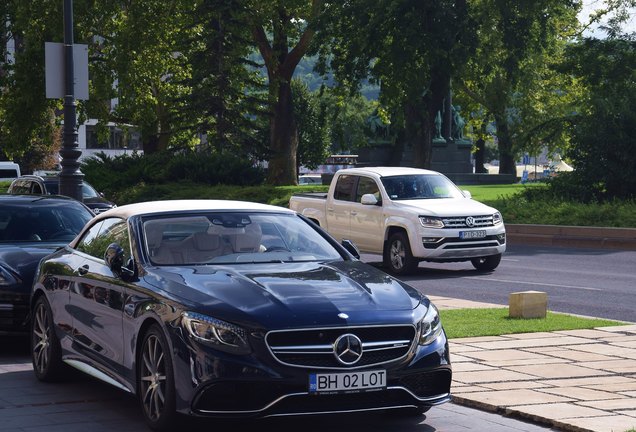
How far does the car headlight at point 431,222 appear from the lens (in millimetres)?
20188

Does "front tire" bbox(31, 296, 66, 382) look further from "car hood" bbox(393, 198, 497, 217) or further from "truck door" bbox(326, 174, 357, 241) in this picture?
"truck door" bbox(326, 174, 357, 241)

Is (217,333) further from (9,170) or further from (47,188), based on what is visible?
(9,170)

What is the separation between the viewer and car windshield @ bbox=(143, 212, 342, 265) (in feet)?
28.1

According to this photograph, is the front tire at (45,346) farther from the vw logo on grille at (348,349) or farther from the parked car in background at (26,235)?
the vw logo on grille at (348,349)

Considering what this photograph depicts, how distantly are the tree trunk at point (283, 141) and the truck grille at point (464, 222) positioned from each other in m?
32.4

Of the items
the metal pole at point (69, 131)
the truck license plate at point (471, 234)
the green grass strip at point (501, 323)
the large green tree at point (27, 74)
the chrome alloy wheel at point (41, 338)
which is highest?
the large green tree at point (27, 74)

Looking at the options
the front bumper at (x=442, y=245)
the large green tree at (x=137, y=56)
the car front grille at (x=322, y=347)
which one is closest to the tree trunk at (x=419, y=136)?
the large green tree at (x=137, y=56)

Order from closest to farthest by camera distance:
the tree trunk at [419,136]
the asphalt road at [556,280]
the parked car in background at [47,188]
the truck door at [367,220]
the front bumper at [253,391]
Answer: the front bumper at [253,391], the asphalt road at [556,280], the truck door at [367,220], the parked car in background at [47,188], the tree trunk at [419,136]

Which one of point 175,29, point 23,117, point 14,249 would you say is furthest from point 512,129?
point 14,249

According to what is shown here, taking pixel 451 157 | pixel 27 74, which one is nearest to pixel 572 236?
pixel 27 74

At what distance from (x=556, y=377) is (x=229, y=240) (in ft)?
9.25

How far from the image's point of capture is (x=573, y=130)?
33562mm

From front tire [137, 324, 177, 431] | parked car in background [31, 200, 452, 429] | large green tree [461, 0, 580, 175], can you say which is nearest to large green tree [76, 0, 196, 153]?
large green tree [461, 0, 580, 175]

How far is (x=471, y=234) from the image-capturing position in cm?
2038
